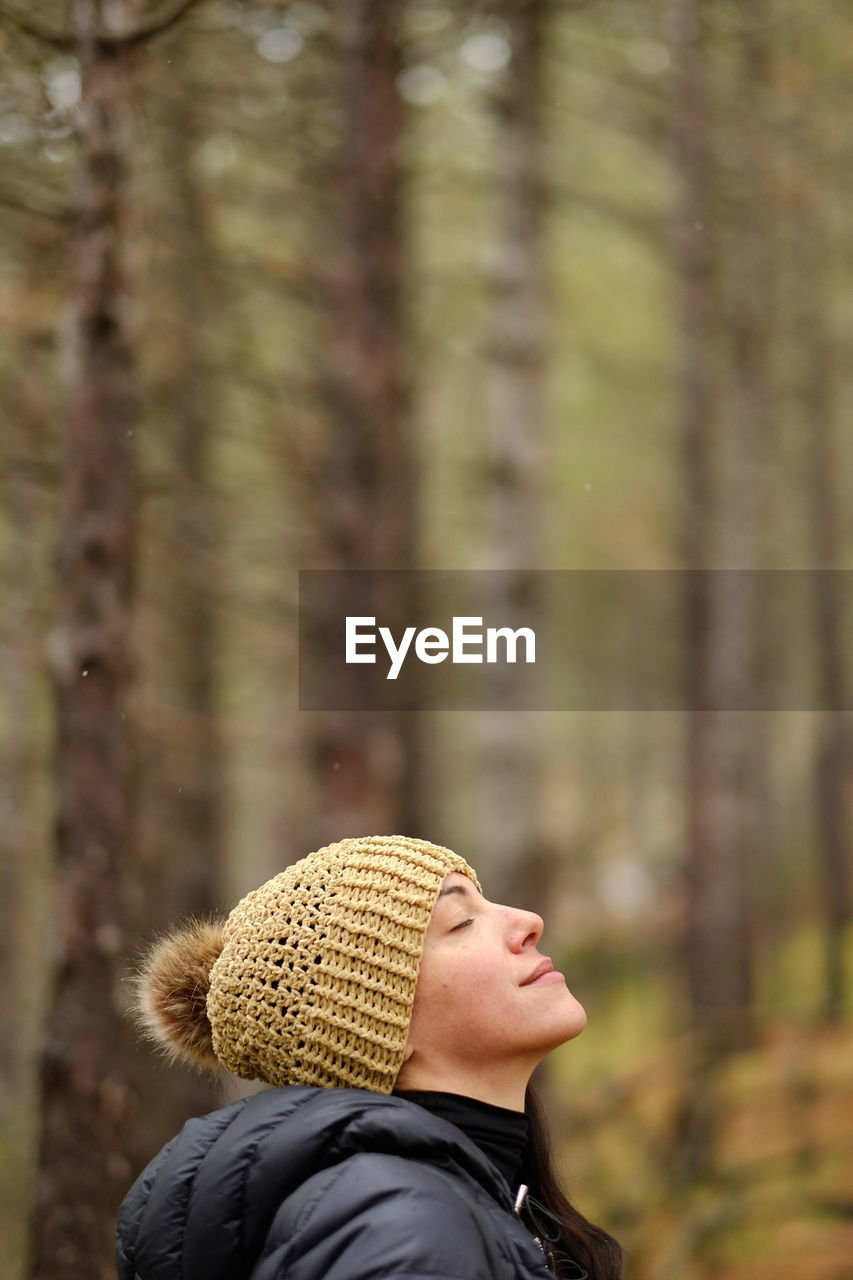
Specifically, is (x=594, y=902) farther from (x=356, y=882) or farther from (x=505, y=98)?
(x=356, y=882)

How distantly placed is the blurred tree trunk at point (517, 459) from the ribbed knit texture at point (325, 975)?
4940 millimetres

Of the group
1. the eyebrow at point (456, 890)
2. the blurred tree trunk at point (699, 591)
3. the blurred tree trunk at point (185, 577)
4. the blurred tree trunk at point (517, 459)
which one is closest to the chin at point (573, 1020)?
the eyebrow at point (456, 890)

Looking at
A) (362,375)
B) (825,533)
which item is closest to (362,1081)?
(362,375)

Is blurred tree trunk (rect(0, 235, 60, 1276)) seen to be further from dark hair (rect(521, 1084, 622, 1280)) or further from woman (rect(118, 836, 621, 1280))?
dark hair (rect(521, 1084, 622, 1280))

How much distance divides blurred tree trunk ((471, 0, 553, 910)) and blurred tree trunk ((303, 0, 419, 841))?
1.87 ft

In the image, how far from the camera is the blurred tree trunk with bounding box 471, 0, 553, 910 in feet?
24.2

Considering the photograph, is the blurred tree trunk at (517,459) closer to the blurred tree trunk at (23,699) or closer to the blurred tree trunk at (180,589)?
the blurred tree trunk at (180,589)

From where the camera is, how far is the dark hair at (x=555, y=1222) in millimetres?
2496

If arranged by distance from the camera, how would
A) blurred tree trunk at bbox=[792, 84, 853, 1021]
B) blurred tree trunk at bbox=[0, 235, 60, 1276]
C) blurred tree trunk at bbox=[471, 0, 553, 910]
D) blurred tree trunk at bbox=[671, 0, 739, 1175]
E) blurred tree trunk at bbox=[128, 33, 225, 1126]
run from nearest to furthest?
blurred tree trunk at bbox=[0, 235, 60, 1276] < blurred tree trunk at bbox=[471, 0, 553, 910] < blurred tree trunk at bbox=[128, 33, 225, 1126] < blurred tree trunk at bbox=[671, 0, 739, 1175] < blurred tree trunk at bbox=[792, 84, 853, 1021]

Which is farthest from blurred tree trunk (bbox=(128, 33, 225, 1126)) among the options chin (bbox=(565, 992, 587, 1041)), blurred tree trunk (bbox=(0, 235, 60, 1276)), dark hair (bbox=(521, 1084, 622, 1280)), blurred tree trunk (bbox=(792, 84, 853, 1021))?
blurred tree trunk (bbox=(792, 84, 853, 1021))

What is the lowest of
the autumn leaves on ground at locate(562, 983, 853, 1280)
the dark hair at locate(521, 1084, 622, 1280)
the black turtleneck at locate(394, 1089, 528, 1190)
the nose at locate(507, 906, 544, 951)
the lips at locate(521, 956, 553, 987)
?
the autumn leaves on ground at locate(562, 983, 853, 1280)

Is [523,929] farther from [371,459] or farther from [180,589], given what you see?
[180,589]

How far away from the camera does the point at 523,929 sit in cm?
244

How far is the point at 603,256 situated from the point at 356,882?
42.3 feet
